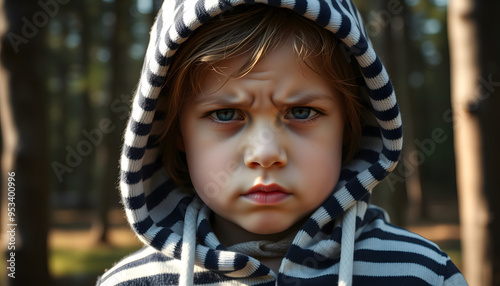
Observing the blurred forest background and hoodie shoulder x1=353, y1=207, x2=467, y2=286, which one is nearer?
hoodie shoulder x1=353, y1=207, x2=467, y2=286

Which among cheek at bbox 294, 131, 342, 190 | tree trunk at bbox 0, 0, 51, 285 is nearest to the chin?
cheek at bbox 294, 131, 342, 190

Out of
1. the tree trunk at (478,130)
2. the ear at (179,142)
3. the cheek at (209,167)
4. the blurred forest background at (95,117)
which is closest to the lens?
the cheek at (209,167)

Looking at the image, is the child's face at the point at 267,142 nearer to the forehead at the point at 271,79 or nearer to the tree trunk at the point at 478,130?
the forehead at the point at 271,79

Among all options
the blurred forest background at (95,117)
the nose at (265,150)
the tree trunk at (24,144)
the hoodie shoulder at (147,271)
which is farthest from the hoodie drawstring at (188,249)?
the tree trunk at (24,144)

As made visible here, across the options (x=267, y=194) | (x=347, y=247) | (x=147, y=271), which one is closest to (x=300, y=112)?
(x=267, y=194)

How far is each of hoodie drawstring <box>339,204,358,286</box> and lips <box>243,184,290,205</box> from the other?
266 mm

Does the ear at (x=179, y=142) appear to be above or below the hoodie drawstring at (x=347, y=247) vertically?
above

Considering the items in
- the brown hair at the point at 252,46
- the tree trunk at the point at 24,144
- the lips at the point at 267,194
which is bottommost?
the lips at the point at 267,194

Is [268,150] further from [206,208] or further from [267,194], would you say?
[206,208]

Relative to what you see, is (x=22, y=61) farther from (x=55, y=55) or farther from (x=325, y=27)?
(x=55, y=55)

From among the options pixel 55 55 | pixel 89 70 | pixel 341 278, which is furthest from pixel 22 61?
pixel 55 55

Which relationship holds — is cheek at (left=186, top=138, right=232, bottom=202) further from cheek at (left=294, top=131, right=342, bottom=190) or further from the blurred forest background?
the blurred forest background

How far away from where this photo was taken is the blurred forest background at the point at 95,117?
3.97 metres

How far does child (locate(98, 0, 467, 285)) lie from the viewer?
1650 mm
